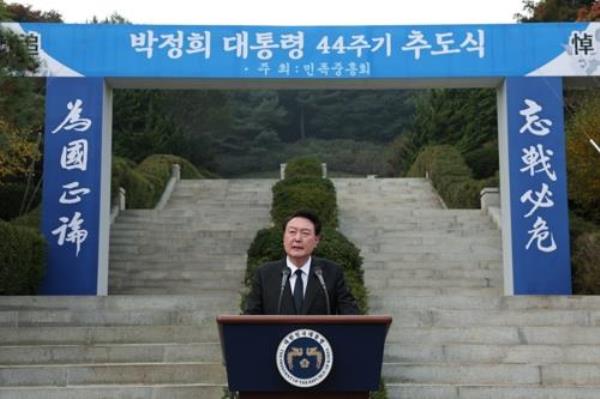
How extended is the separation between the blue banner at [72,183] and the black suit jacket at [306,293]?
251 inches

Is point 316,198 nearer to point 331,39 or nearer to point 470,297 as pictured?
point 331,39

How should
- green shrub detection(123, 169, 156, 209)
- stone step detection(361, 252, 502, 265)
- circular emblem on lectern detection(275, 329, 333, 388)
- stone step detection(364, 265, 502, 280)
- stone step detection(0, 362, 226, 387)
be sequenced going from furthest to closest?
green shrub detection(123, 169, 156, 209)
stone step detection(361, 252, 502, 265)
stone step detection(364, 265, 502, 280)
stone step detection(0, 362, 226, 387)
circular emblem on lectern detection(275, 329, 333, 388)

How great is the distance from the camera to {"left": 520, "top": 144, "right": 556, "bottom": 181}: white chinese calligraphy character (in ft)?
32.4

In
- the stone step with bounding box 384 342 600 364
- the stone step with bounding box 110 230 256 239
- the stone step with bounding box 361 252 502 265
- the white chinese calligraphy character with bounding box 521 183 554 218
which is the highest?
the white chinese calligraphy character with bounding box 521 183 554 218

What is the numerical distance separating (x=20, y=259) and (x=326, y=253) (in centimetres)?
318

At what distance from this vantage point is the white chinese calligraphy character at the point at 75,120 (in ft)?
32.1

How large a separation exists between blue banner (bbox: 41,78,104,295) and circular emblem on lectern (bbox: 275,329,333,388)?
7.04 meters

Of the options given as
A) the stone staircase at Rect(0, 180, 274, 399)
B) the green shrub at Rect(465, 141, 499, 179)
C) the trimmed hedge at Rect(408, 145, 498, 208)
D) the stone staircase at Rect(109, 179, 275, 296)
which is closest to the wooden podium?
the stone staircase at Rect(0, 180, 274, 399)

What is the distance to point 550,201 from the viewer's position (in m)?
9.86

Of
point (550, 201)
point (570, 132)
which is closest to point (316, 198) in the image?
point (550, 201)

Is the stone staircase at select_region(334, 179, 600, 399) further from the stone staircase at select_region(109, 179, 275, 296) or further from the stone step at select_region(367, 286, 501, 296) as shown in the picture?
the stone staircase at select_region(109, 179, 275, 296)

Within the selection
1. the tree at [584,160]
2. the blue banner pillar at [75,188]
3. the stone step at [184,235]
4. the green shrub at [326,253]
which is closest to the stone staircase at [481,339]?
the green shrub at [326,253]

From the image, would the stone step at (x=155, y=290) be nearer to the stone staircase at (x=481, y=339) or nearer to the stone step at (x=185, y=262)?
the stone step at (x=185, y=262)

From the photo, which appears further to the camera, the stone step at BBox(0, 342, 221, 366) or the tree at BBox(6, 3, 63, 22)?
the tree at BBox(6, 3, 63, 22)
